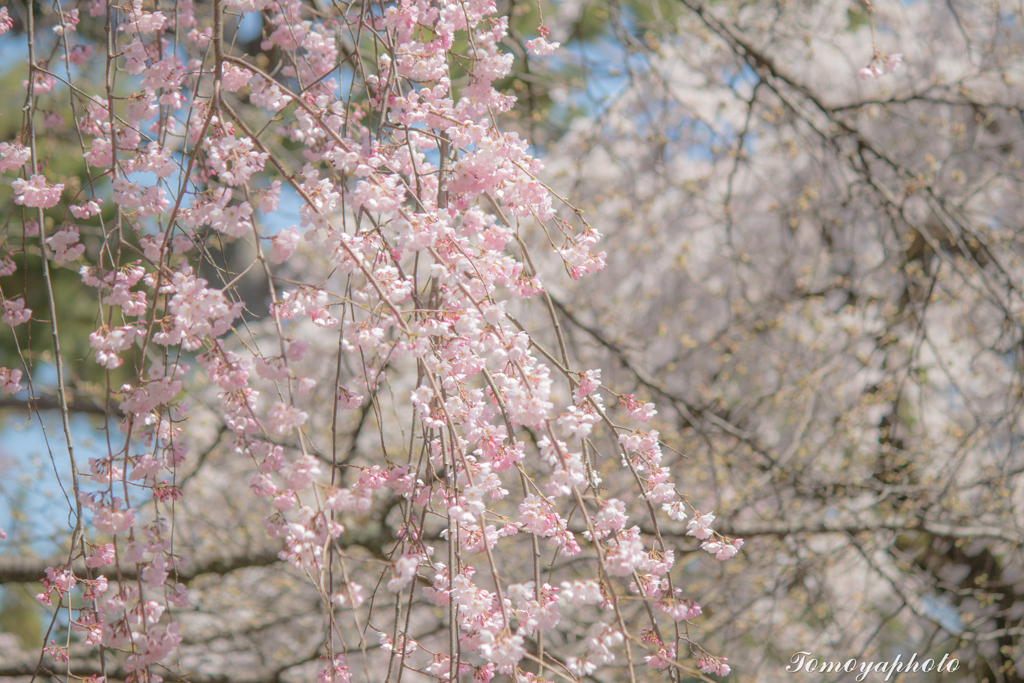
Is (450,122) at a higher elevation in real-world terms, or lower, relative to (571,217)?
lower

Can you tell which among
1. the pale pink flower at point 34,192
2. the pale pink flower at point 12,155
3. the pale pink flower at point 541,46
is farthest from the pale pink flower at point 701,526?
the pale pink flower at point 12,155

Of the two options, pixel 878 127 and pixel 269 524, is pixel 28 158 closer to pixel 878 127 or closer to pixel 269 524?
pixel 269 524

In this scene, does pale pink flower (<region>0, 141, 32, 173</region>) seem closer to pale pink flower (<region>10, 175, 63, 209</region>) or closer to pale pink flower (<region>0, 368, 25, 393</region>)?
pale pink flower (<region>10, 175, 63, 209</region>)

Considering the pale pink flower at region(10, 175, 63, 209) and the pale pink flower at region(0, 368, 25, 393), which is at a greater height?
the pale pink flower at region(10, 175, 63, 209)

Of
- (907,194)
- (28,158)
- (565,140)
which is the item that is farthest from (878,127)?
(28,158)

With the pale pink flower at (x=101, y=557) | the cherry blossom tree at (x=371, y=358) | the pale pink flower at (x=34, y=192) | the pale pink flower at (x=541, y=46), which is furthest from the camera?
the pale pink flower at (x=541, y=46)

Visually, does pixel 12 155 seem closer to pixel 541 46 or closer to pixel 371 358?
pixel 371 358

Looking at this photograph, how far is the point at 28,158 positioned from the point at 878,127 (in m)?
5.69

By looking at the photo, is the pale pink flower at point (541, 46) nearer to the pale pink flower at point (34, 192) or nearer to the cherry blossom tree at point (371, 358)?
the cherry blossom tree at point (371, 358)

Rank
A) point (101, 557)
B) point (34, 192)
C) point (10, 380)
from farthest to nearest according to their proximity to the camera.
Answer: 1. point (10, 380)
2. point (34, 192)
3. point (101, 557)

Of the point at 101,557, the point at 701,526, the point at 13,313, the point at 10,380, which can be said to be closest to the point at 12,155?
the point at 13,313

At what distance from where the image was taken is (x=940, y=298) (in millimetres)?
2781

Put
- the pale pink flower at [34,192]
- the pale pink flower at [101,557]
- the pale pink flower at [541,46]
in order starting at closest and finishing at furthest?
the pale pink flower at [101,557]
the pale pink flower at [34,192]
the pale pink flower at [541,46]

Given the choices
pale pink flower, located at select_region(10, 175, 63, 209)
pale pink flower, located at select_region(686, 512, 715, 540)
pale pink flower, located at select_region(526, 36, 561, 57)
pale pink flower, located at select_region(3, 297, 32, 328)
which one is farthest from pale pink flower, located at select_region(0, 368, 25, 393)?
pale pink flower, located at select_region(686, 512, 715, 540)
